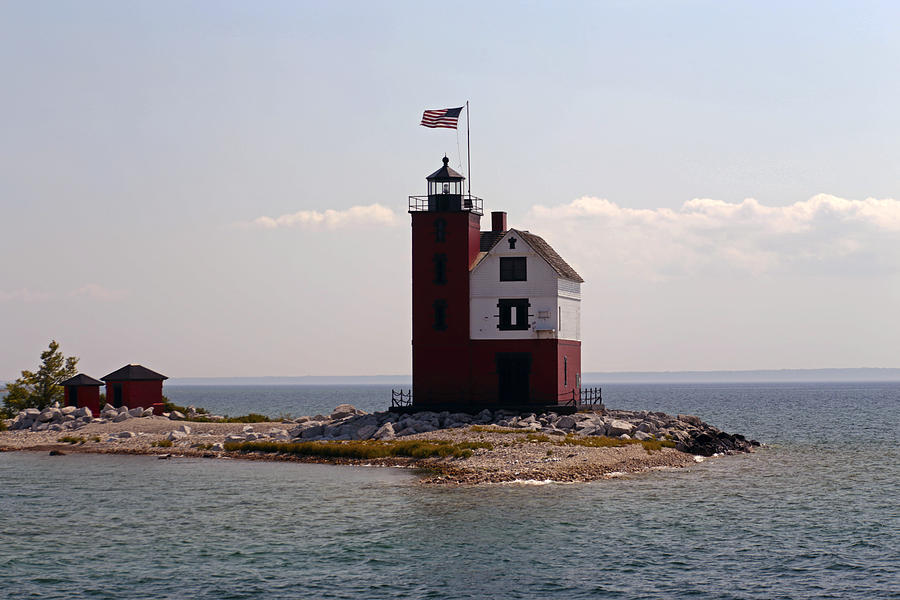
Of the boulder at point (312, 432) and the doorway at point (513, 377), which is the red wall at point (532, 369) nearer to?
the doorway at point (513, 377)

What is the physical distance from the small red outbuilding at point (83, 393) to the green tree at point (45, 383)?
4.12 meters

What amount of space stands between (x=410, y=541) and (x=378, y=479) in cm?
1259

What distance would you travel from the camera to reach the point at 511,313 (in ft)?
197

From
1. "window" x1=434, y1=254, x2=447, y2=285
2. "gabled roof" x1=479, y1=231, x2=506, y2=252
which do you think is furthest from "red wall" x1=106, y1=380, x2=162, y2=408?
"gabled roof" x1=479, y1=231, x2=506, y2=252

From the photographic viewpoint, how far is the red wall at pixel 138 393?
74438 millimetres

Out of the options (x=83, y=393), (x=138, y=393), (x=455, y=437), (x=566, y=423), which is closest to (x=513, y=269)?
(x=566, y=423)

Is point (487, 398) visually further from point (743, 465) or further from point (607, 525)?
point (607, 525)

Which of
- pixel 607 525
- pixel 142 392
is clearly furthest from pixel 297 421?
pixel 607 525

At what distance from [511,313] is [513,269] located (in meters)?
2.59

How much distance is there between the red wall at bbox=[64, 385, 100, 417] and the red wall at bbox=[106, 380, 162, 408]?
1.10 m

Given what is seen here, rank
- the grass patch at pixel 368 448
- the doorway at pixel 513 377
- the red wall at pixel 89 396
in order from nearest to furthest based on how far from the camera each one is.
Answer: the grass patch at pixel 368 448 → the doorway at pixel 513 377 → the red wall at pixel 89 396

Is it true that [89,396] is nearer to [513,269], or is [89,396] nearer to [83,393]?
[83,393]

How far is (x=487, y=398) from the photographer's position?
5959 cm

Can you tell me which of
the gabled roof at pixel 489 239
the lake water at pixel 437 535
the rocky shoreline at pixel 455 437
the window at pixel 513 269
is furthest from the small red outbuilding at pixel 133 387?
the window at pixel 513 269
